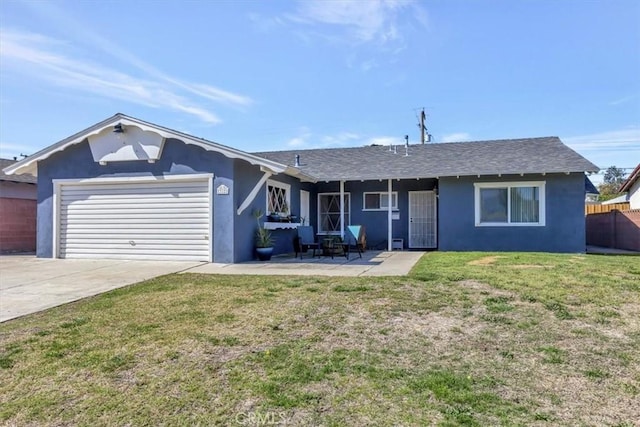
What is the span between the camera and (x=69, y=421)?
111 inches

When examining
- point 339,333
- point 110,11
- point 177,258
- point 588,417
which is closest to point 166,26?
point 110,11

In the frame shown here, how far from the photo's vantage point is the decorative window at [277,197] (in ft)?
40.4

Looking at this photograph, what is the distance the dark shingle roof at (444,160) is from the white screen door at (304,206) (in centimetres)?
76

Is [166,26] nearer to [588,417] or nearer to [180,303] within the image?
[180,303]

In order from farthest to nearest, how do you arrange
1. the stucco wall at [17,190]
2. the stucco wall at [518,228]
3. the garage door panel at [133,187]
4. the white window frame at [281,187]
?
the stucco wall at [17,190] < the stucco wall at [518,228] < the white window frame at [281,187] < the garage door panel at [133,187]

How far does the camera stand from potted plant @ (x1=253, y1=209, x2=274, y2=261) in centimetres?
1104

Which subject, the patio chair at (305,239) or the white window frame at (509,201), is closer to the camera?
the patio chair at (305,239)

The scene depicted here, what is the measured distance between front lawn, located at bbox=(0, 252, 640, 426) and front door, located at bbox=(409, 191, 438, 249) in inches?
342

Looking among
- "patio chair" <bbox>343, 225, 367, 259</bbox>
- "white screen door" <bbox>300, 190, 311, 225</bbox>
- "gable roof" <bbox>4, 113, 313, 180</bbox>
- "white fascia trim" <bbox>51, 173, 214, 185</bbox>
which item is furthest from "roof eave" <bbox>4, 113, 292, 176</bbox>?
"white screen door" <bbox>300, 190, 311, 225</bbox>

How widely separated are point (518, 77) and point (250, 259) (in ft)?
36.4

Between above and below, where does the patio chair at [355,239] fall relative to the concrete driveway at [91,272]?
above

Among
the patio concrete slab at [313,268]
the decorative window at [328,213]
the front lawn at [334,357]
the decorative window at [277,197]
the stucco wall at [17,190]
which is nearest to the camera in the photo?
the front lawn at [334,357]

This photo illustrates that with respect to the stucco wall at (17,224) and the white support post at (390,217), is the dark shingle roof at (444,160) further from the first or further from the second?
the stucco wall at (17,224)

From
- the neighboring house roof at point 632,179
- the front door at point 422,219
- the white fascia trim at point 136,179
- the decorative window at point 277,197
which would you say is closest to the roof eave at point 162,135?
the white fascia trim at point 136,179
